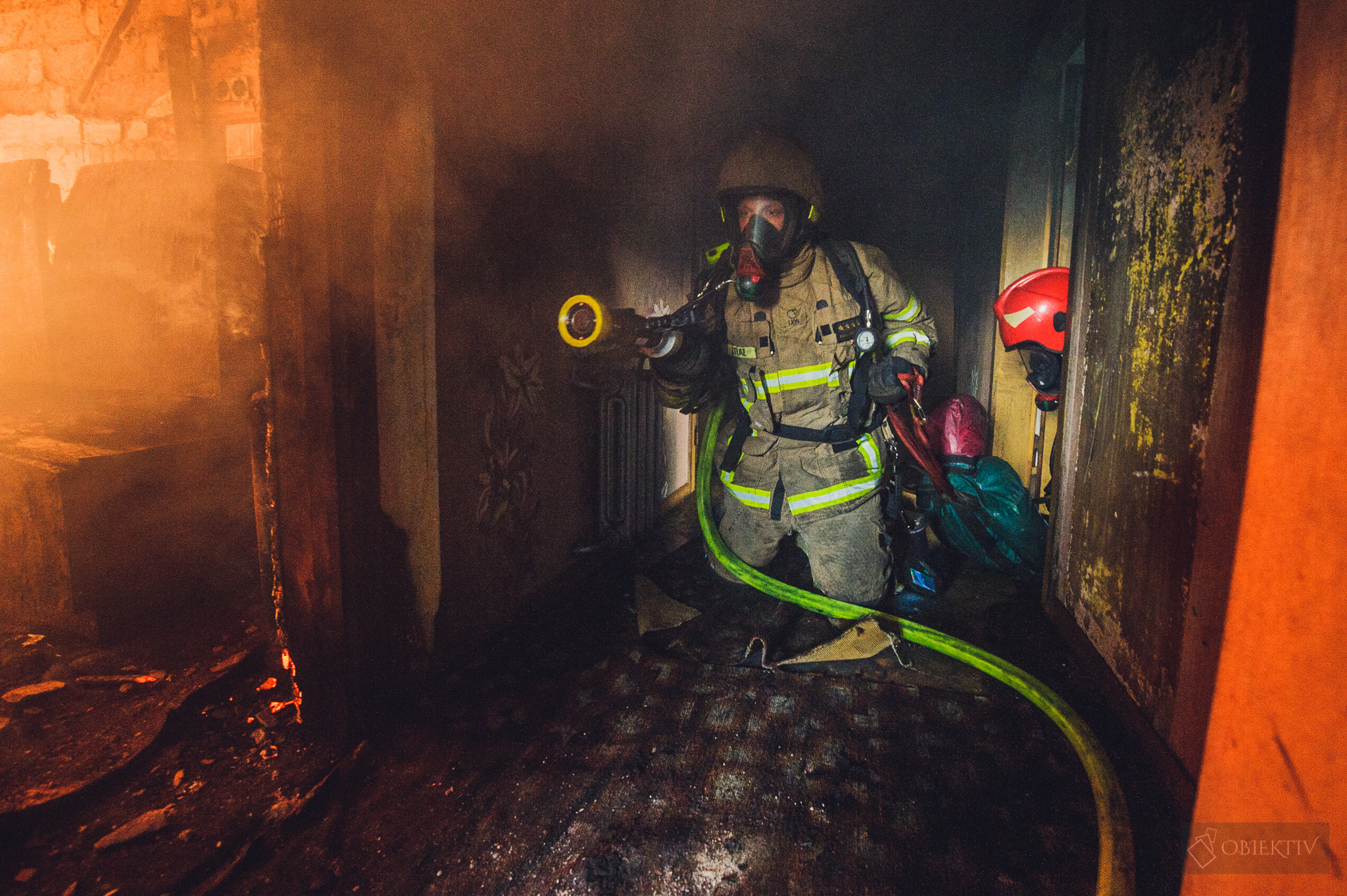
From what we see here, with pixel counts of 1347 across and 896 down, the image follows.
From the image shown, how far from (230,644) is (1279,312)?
3.21 metres

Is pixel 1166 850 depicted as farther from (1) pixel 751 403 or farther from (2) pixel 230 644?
(2) pixel 230 644

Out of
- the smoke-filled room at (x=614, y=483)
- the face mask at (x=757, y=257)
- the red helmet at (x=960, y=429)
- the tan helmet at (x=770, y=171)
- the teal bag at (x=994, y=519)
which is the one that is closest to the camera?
the smoke-filled room at (x=614, y=483)

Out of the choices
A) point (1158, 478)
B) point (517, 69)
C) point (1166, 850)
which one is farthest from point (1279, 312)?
point (517, 69)

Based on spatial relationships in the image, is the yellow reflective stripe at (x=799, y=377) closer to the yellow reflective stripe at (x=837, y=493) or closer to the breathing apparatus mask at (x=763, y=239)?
the breathing apparatus mask at (x=763, y=239)

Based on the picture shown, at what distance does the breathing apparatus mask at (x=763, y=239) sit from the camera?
2.58m

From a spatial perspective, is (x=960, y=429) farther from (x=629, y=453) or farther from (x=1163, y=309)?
(x=629, y=453)

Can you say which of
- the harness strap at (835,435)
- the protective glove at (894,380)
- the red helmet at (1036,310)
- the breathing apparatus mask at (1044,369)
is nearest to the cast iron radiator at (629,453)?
the harness strap at (835,435)

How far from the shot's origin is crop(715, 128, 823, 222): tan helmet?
8.77 ft

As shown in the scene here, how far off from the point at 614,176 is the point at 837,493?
2.05m

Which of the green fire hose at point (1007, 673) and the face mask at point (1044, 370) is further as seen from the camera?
the face mask at point (1044, 370)

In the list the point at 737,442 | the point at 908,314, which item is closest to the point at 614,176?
the point at 737,442

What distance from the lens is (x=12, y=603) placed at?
2479 mm

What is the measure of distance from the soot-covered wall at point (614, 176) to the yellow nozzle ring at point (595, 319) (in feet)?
0.74

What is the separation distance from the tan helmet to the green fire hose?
112 centimetres
